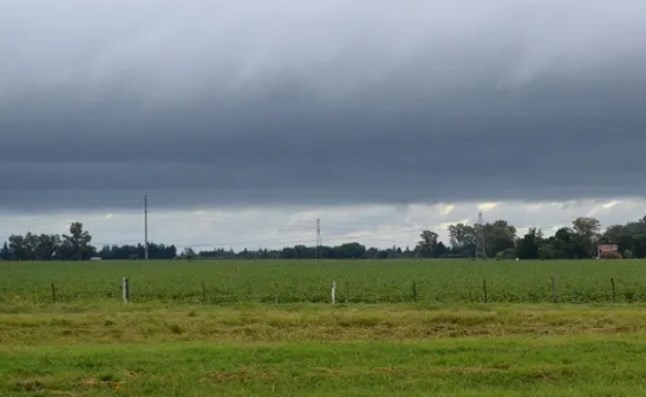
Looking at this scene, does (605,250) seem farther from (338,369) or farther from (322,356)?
(338,369)

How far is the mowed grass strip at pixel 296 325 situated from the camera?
23688 millimetres

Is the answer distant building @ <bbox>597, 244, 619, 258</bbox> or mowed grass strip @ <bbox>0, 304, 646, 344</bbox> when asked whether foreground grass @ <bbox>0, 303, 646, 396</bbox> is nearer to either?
mowed grass strip @ <bbox>0, 304, 646, 344</bbox>

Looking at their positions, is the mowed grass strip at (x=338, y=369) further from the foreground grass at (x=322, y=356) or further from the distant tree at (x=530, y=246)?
the distant tree at (x=530, y=246)

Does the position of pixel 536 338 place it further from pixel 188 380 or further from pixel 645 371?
pixel 188 380

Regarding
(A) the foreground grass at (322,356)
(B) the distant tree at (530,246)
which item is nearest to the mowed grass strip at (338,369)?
(A) the foreground grass at (322,356)

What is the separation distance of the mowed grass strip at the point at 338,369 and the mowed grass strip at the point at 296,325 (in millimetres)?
3940

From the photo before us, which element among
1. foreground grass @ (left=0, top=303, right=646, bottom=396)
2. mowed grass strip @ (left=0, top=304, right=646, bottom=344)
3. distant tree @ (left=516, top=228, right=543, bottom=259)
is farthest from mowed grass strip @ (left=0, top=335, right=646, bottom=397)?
distant tree @ (left=516, top=228, right=543, bottom=259)

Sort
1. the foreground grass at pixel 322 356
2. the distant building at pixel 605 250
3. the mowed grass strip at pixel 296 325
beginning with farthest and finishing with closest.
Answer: the distant building at pixel 605 250 → the mowed grass strip at pixel 296 325 → the foreground grass at pixel 322 356

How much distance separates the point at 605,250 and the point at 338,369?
183 meters

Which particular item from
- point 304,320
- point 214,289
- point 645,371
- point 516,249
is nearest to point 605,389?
point 645,371

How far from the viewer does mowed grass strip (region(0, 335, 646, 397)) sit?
14.3m

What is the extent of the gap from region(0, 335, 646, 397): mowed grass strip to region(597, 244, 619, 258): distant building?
578 ft

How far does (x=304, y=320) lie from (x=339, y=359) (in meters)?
9.11

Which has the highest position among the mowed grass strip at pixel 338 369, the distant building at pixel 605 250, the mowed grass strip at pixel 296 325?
the distant building at pixel 605 250
